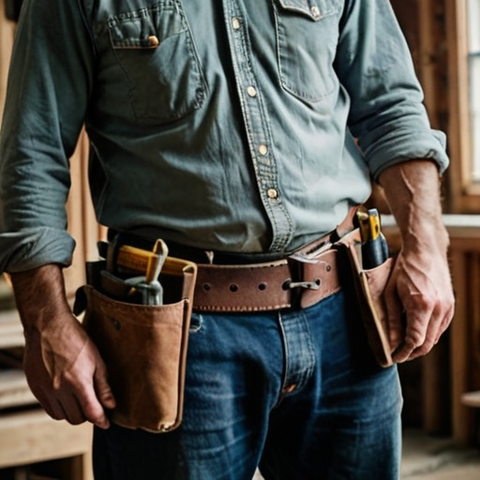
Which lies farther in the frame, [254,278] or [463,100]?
[463,100]

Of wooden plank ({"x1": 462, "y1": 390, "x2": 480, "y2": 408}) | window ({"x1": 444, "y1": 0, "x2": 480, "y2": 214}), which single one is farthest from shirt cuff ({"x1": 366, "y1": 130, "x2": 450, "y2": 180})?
window ({"x1": 444, "y1": 0, "x2": 480, "y2": 214})

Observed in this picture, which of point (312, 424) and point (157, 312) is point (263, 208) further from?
point (312, 424)

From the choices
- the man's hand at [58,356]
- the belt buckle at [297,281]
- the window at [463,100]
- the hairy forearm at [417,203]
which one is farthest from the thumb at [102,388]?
the window at [463,100]

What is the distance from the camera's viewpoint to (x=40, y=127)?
4.29 feet

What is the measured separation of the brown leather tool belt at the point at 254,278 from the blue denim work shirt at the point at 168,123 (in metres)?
0.02

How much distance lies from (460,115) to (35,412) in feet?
6.40

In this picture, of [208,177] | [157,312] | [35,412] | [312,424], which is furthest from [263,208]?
[35,412]

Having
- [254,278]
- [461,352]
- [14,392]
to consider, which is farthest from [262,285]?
[461,352]

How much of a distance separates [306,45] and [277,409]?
54 centimetres

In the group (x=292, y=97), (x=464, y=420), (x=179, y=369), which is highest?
(x=292, y=97)

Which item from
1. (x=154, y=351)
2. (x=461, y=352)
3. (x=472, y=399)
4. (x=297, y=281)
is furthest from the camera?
(x=461, y=352)

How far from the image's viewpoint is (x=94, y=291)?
4.39ft

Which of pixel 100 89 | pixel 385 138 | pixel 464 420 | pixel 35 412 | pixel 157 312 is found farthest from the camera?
pixel 464 420

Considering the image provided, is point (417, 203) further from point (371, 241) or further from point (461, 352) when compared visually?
point (461, 352)
